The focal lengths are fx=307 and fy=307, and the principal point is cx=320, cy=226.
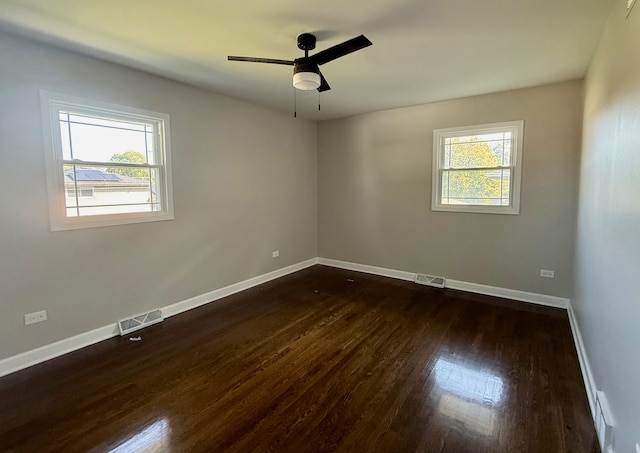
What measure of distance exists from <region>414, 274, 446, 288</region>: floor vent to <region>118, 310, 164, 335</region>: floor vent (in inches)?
141

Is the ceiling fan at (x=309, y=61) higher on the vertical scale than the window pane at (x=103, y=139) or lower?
higher

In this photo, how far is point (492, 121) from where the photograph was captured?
4047mm

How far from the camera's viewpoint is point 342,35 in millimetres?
2482

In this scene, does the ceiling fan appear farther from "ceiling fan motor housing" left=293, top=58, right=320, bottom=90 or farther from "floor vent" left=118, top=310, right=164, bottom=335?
"floor vent" left=118, top=310, right=164, bottom=335

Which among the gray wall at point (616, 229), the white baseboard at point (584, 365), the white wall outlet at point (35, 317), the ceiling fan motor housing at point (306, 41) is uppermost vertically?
the ceiling fan motor housing at point (306, 41)

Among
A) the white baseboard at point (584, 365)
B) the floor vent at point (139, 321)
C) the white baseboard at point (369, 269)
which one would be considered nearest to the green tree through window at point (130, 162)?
the floor vent at point (139, 321)

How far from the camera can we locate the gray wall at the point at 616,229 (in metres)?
1.43

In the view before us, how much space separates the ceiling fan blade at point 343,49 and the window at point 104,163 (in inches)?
83.8

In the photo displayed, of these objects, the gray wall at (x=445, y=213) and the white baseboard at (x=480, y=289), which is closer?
the gray wall at (x=445, y=213)

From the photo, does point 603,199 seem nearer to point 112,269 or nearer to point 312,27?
point 312,27

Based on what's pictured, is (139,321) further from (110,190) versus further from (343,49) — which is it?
(343,49)

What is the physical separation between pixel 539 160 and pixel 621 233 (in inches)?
98.7

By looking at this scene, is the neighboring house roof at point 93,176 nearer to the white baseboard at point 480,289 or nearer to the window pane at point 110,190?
the window pane at point 110,190

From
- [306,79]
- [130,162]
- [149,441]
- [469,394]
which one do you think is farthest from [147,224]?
[469,394]
